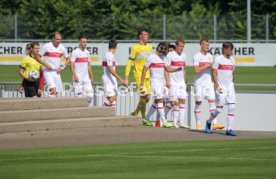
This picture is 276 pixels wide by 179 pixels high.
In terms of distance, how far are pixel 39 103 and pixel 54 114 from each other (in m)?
0.41

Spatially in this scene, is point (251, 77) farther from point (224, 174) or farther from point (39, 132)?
point (224, 174)

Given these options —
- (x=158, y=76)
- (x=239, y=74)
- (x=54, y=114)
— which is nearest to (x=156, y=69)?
(x=158, y=76)

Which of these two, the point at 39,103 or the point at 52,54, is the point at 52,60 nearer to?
the point at 52,54

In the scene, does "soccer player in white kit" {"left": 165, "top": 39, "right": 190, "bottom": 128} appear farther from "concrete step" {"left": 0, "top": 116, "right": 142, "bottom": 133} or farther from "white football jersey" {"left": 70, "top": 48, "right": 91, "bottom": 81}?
"white football jersey" {"left": 70, "top": 48, "right": 91, "bottom": 81}

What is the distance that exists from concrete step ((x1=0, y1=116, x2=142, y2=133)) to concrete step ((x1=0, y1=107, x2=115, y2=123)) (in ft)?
0.85

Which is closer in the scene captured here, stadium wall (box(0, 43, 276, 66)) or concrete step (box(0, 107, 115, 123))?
concrete step (box(0, 107, 115, 123))

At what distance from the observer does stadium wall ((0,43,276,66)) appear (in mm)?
49531

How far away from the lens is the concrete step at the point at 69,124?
22.3 m

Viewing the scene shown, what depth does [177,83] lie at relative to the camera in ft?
84.2

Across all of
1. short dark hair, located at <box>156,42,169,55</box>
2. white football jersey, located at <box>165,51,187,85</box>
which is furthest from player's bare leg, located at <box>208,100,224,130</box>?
short dark hair, located at <box>156,42,169,55</box>

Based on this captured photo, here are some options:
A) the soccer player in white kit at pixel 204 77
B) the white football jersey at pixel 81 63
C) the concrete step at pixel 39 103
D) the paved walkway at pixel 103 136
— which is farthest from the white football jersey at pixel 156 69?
the white football jersey at pixel 81 63

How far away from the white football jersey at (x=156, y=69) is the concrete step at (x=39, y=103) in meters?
1.79

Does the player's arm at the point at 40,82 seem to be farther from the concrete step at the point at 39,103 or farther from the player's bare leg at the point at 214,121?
the player's bare leg at the point at 214,121

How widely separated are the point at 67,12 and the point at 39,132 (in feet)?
131
